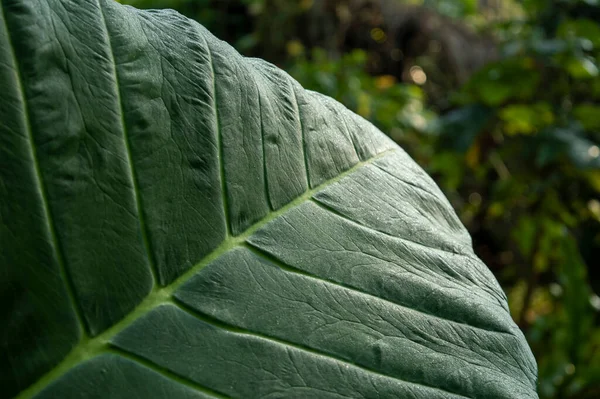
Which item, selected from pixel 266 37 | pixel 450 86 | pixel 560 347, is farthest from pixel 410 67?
pixel 560 347

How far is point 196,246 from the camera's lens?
0.46 m

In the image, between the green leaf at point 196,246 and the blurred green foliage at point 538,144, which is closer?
the green leaf at point 196,246

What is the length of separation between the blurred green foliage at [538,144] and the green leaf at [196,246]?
140 centimetres

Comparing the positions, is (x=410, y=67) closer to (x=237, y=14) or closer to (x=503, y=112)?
(x=237, y=14)

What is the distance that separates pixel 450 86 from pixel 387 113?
53.8 inches

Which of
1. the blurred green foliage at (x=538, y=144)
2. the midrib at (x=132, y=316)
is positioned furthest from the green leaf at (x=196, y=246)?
the blurred green foliage at (x=538, y=144)

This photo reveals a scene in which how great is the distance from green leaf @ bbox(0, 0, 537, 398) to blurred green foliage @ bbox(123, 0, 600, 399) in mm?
1396

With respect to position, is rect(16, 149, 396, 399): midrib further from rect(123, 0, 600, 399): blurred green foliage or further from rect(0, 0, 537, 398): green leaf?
rect(123, 0, 600, 399): blurred green foliage

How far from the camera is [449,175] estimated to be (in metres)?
2.19

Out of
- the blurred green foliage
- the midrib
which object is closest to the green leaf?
the midrib

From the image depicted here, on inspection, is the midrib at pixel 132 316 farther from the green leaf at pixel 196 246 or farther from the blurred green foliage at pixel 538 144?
the blurred green foliage at pixel 538 144

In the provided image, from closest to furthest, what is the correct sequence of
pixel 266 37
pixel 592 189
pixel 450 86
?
pixel 592 189 < pixel 266 37 < pixel 450 86

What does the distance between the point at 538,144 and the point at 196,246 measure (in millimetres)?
1704

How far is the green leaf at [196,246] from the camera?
40cm
